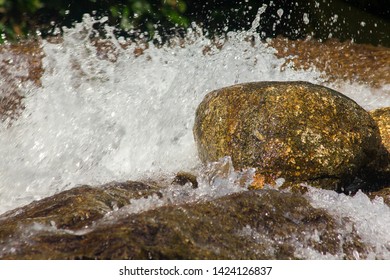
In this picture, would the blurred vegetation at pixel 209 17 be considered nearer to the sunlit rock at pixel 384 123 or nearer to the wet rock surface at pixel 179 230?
the sunlit rock at pixel 384 123

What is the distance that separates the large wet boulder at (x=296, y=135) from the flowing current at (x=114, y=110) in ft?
1.32

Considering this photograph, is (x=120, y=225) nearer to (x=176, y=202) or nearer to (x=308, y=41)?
(x=176, y=202)

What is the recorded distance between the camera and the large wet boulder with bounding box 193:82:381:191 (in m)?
3.89

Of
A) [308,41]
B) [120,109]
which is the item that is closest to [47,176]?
[120,109]

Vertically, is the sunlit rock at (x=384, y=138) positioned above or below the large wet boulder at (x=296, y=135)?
below

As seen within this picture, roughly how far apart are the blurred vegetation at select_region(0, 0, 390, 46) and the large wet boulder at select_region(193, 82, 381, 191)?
4.65m

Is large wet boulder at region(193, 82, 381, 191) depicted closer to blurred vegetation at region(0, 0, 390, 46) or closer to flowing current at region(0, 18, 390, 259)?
flowing current at region(0, 18, 390, 259)

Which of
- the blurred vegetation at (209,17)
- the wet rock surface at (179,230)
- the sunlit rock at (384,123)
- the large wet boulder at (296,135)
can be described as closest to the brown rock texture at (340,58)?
the blurred vegetation at (209,17)

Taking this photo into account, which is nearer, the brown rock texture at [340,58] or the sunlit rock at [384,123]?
the sunlit rock at [384,123]

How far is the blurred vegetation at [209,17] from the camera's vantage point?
328 inches

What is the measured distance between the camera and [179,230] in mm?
2459

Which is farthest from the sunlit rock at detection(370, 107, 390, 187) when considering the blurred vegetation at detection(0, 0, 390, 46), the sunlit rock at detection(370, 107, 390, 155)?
the blurred vegetation at detection(0, 0, 390, 46)

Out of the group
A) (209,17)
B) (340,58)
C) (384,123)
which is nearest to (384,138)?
(384,123)

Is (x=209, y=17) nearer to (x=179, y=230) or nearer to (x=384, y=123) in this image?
(x=384, y=123)
